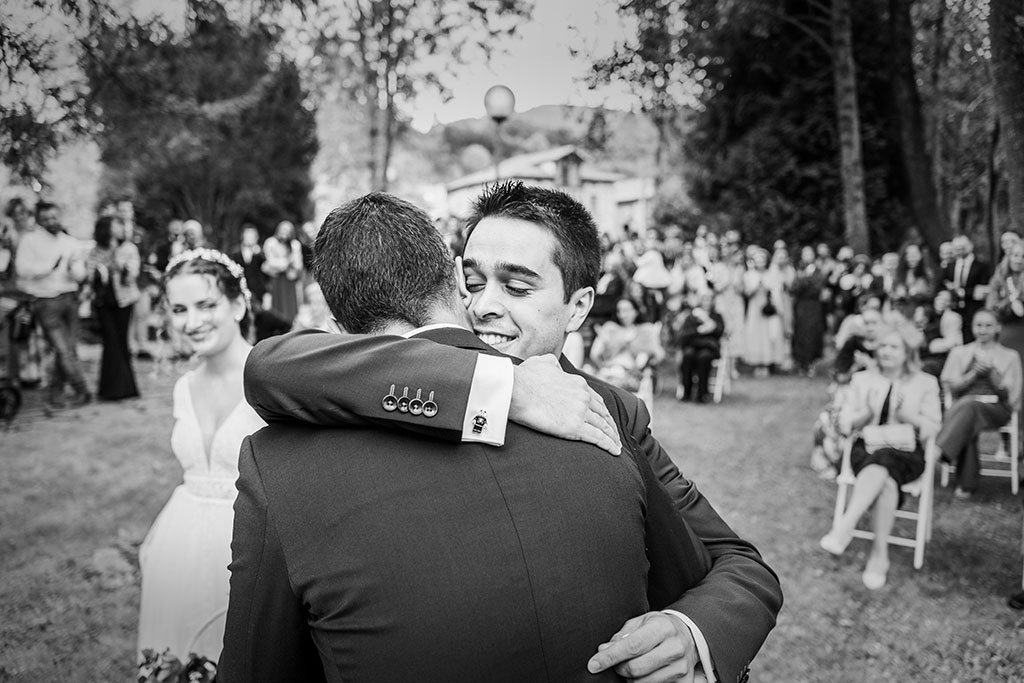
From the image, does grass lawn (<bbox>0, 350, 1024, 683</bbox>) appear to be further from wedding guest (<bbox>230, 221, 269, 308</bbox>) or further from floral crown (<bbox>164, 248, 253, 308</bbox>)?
wedding guest (<bbox>230, 221, 269, 308</bbox>)

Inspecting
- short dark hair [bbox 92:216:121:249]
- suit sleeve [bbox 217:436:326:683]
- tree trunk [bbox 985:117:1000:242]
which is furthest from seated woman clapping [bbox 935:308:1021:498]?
short dark hair [bbox 92:216:121:249]

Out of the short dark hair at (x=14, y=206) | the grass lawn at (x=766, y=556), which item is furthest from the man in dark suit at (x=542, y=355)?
the short dark hair at (x=14, y=206)

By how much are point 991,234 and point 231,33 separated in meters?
5.83

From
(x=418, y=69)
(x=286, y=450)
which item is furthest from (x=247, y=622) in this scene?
(x=418, y=69)

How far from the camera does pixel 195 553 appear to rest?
2865 millimetres

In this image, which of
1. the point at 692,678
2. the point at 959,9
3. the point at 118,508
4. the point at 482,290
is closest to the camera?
the point at 692,678

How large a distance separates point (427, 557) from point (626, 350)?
7283 millimetres

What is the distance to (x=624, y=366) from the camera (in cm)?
797

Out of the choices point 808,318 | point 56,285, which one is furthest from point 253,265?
point 808,318

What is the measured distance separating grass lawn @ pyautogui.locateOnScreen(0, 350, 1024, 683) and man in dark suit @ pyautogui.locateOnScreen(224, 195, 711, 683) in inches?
117

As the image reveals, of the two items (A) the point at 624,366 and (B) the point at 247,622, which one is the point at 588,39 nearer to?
(B) the point at 247,622

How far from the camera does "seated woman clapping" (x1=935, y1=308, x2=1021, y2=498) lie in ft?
20.6

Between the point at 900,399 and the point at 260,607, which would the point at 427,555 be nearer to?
the point at 260,607

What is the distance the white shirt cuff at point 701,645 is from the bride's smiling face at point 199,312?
245 cm
